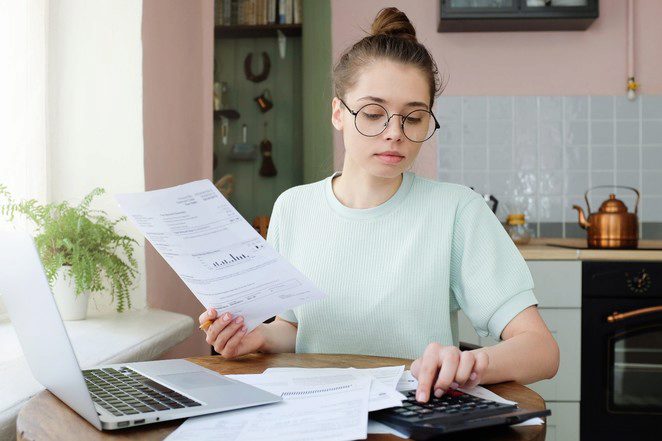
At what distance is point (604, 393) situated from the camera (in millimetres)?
2793

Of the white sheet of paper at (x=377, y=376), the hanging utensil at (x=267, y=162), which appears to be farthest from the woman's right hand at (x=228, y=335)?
the hanging utensil at (x=267, y=162)

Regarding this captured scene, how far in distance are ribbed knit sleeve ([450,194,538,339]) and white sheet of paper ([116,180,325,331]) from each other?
1.27ft

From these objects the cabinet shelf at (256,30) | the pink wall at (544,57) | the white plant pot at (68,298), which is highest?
the cabinet shelf at (256,30)

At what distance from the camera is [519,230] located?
10.6 ft

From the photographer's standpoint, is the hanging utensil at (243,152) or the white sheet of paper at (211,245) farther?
the hanging utensil at (243,152)

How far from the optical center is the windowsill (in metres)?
1.16

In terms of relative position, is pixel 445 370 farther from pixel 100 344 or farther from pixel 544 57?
pixel 544 57

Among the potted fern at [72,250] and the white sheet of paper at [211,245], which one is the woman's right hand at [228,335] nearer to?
the white sheet of paper at [211,245]

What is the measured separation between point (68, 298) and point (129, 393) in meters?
1.04

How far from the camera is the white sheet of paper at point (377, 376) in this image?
84 cm

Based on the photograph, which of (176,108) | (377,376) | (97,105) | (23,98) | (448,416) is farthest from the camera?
(176,108)

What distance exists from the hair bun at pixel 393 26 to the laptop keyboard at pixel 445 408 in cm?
85

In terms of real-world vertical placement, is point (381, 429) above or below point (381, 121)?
below

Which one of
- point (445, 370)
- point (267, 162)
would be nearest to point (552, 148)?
point (267, 162)
